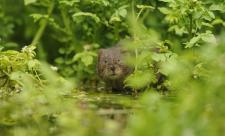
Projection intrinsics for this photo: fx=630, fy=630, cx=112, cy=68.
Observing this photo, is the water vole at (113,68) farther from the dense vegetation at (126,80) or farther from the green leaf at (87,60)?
the green leaf at (87,60)

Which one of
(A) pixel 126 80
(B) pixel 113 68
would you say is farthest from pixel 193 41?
(B) pixel 113 68

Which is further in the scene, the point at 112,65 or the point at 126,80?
the point at 112,65

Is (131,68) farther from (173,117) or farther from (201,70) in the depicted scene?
Answer: (173,117)

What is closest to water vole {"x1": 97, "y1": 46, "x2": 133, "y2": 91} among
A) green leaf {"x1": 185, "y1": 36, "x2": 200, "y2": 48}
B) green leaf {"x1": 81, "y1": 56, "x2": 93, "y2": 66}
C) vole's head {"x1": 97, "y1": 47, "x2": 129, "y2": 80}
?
vole's head {"x1": 97, "y1": 47, "x2": 129, "y2": 80}

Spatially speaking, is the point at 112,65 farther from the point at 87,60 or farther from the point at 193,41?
the point at 193,41

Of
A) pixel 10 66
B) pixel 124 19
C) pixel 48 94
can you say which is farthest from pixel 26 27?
pixel 48 94

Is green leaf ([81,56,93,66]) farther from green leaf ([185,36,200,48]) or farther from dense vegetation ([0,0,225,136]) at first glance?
green leaf ([185,36,200,48])
